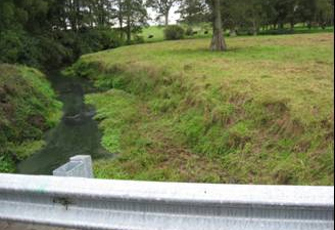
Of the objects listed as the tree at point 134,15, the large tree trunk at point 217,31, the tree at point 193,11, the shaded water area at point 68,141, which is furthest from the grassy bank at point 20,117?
the tree at point 134,15

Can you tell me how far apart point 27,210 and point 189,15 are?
17.5m

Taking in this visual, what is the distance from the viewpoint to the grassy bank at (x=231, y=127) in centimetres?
Result: 632

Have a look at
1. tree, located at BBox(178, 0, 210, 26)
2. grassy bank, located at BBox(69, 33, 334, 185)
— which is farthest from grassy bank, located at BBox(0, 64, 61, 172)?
tree, located at BBox(178, 0, 210, 26)

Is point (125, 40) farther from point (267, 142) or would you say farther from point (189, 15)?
point (267, 142)

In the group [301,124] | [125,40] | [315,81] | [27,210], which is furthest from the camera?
[125,40]

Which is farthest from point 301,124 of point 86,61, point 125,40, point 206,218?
point 125,40

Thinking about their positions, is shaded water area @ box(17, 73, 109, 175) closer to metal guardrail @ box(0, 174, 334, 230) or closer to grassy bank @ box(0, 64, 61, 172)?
grassy bank @ box(0, 64, 61, 172)

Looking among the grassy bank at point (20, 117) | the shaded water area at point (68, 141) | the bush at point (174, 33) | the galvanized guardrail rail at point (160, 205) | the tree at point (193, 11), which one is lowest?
the shaded water area at point (68, 141)

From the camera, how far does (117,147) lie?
9.12 meters

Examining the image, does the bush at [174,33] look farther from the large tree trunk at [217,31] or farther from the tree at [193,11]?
the tree at [193,11]

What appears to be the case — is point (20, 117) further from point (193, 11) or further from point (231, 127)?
point (193, 11)

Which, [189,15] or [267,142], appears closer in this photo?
[267,142]

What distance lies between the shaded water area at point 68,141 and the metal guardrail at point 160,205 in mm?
5420

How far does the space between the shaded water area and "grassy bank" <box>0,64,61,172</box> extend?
0.77 ft
